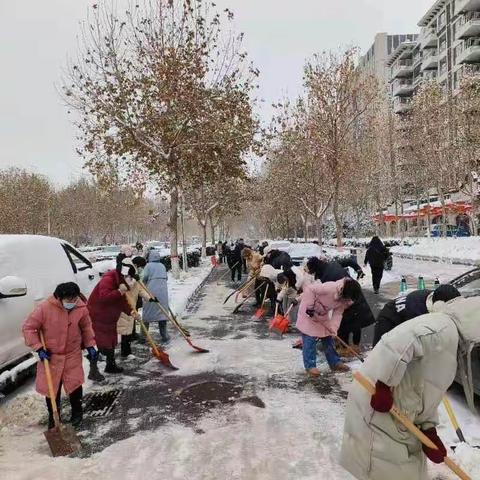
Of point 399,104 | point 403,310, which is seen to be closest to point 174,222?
point 403,310

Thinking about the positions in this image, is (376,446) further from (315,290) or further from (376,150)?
(376,150)

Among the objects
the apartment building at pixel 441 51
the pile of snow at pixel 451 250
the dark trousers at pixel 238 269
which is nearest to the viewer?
the dark trousers at pixel 238 269

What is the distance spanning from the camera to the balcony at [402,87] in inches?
3084

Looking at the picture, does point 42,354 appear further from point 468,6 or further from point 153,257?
point 468,6

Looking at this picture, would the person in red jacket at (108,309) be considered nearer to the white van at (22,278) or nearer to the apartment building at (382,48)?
the white van at (22,278)

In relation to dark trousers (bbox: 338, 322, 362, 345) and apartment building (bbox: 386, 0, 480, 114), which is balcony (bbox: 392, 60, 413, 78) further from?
dark trousers (bbox: 338, 322, 362, 345)

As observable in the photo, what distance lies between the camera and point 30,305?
6.57m

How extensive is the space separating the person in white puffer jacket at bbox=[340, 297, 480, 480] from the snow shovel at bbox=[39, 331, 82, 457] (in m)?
2.64

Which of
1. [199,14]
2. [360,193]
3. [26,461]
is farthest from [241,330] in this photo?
[360,193]

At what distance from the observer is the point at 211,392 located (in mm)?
6246

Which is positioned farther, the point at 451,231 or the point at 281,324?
the point at 451,231

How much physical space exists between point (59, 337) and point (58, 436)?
886 millimetres

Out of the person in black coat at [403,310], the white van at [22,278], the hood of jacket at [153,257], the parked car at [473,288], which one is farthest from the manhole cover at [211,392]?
the hood of jacket at [153,257]

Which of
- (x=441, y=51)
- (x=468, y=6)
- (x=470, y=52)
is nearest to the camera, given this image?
(x=470, y=52)
